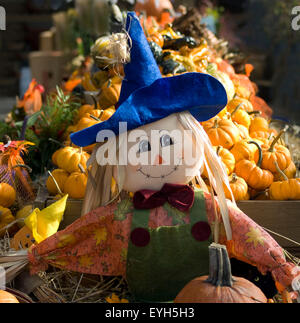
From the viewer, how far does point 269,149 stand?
237 cm

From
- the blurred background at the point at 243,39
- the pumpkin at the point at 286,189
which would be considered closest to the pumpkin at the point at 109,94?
the pumpkin at the point at 286,189

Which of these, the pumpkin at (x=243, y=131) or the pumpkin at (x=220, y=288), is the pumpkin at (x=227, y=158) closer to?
the pumpkin at (x=243, y=131)

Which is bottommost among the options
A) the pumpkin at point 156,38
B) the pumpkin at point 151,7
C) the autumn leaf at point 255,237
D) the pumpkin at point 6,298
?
the pumpkin at point 6,298

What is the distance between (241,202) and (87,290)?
0.75 m

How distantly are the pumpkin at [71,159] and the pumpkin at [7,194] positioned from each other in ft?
0.85

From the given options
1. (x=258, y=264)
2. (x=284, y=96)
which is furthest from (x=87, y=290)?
(x=284, y=96)

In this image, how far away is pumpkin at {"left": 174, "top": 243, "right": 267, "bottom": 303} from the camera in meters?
1.45

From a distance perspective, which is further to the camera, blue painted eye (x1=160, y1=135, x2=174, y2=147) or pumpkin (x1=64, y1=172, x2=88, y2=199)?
pumpkin (x1=64, y1=172, x2=88, y2=199)

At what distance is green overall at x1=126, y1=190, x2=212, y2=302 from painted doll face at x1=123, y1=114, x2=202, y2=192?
13 cm

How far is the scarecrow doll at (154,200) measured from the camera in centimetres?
167

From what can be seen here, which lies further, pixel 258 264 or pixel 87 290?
pixel 87 290

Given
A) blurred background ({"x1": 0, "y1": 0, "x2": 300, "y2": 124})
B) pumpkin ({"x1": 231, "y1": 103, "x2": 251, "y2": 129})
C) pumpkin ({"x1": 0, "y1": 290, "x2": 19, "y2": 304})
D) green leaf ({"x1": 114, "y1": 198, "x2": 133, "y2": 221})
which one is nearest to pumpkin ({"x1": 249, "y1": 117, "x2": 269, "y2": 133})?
pumpkin ({"x1": 231, "y1": 103, "x2": 251, "y2": 129})

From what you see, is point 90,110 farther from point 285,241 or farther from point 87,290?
point 285,241

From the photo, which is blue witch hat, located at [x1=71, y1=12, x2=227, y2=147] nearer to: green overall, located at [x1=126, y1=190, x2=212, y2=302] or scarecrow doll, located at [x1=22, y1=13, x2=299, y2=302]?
scarecrow doll, located at [x1=22, y1=13, x2=299, y2=302]
